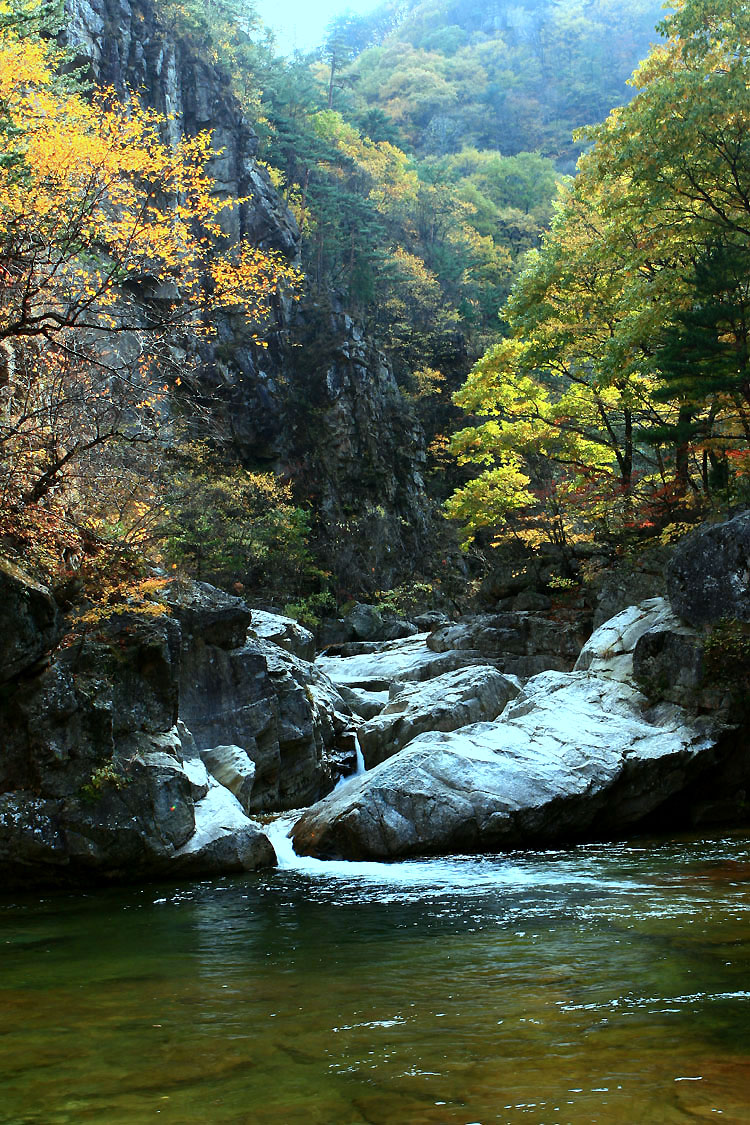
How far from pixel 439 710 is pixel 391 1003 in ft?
32.9

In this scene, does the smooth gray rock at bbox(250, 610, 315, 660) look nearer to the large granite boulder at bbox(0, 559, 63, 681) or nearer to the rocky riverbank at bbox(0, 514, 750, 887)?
the rocky riverbank at bbox(0, 514, 750, 887)

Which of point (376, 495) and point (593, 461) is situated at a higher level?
point (376, 495)

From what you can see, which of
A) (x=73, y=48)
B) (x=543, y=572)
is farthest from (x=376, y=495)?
(x=73, y=48)

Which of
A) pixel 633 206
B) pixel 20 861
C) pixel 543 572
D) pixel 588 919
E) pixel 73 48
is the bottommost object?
pixel 588 919

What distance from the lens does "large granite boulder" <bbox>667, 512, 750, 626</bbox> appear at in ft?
39.1

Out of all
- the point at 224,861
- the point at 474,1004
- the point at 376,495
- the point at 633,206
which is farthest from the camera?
the point at 376,495

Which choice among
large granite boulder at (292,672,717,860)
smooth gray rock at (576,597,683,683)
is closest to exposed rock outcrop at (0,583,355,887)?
large granite boulder at (292,672,717,860)

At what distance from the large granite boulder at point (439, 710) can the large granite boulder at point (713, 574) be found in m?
4.09

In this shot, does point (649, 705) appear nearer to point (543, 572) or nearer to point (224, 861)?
point (224, 861)

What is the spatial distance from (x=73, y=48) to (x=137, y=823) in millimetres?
31735

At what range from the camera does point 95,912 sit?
7992 mm

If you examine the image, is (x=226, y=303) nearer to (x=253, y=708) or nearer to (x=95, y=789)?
(x=253, y=708)

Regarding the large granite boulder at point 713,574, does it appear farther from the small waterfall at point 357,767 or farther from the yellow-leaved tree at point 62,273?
the yellow-leaved tree at point 62,273

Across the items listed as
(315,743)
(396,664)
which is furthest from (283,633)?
(396,664)
